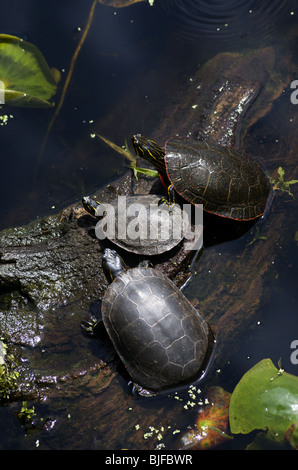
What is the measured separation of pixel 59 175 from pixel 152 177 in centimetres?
119

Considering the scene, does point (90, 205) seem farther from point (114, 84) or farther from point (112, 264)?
point (114, 84)

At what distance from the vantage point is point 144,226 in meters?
3.87

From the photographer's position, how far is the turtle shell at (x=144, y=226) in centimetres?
383

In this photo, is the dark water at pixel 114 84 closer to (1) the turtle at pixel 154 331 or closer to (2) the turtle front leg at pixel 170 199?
(1) the turtle at pixel 154 331

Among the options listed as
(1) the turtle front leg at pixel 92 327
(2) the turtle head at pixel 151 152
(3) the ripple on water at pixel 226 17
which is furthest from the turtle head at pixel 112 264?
(3) the ripple on water at pixel 226 17

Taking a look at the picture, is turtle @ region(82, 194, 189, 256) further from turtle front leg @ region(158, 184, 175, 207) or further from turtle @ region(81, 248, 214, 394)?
turtle @ region(81, 248, 214, 394)

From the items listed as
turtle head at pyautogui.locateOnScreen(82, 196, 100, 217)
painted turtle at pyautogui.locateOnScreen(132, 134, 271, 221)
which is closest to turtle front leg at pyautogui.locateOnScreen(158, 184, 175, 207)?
painted turtle at pyautogui.locateOnScreen(132, 134, 271, 221)

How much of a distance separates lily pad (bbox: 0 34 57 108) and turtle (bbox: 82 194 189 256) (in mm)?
1859

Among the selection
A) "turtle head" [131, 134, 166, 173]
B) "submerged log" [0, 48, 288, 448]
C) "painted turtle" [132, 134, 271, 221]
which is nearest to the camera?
"submerged log" [0, 48, 288, 448]

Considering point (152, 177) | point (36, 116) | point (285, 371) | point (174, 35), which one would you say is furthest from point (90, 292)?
point (174, 35)

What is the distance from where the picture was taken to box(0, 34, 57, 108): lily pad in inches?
193

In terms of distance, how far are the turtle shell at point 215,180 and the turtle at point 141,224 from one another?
0.26m

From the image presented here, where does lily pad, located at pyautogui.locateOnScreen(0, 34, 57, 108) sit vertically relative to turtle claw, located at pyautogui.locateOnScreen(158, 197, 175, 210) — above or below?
above
